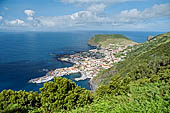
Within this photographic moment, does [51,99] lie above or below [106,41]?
below

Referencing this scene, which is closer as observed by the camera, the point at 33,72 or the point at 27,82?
the point at 27,82

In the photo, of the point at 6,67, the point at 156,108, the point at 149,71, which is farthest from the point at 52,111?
the point at 6,67

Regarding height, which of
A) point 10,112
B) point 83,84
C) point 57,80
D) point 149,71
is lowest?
point 83,84

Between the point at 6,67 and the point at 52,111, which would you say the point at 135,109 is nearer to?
the point at 52,111

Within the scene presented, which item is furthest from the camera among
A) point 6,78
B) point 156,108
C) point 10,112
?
point 6,78

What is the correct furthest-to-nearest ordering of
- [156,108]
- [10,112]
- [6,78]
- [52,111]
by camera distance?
1. [6,78]
2. [52,111]
3. [10,112]
4. [156,108]

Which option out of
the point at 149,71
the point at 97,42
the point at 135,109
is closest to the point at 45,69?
the point at 149,71

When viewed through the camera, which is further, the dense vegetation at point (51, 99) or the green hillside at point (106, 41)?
the green hillside at point (106, 41)

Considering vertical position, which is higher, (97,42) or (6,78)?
(97,42)

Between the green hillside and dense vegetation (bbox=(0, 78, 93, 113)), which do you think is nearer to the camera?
dense vegetation (bbox=(0, 78, 93, 113))

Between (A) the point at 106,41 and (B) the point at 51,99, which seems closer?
(B) the point at 51,99

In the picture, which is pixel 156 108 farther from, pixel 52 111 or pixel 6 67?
pixel 6 67
